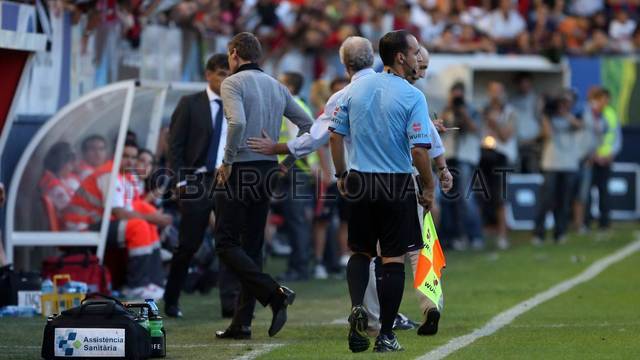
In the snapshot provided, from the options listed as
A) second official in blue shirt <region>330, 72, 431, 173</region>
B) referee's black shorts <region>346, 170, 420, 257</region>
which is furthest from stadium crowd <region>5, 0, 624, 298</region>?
A: second official in blue shirt <region>330, 72, 431, 173</region>

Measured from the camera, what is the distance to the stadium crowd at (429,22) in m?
18.5

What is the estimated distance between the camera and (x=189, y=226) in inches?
460

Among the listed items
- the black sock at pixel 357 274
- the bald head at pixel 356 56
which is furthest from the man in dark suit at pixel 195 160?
the black sock at pixel 357 274

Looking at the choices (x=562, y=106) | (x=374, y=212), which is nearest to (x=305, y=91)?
(x=562, y=106)

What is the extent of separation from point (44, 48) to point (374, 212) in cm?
458

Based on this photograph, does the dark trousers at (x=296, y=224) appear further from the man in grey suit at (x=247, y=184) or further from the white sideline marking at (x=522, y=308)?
the man in grey suit at (x=247, y=184)

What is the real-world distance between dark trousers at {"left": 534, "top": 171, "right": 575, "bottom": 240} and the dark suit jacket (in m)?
10.2

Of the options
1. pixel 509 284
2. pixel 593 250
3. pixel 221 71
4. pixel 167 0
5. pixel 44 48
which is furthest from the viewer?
pixel 593 250

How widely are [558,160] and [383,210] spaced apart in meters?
12.8

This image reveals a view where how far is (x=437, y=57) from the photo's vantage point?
24.6 m

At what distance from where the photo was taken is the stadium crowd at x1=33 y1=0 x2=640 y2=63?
1852cm

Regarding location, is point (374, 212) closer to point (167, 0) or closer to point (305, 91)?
point (167, 0)

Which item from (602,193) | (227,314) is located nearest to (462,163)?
(602,193)

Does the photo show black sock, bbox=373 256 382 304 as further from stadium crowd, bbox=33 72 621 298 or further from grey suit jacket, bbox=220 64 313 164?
stadium crowd, bbox=33 72 621 298
